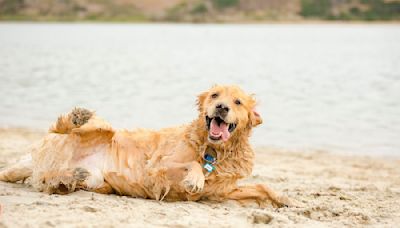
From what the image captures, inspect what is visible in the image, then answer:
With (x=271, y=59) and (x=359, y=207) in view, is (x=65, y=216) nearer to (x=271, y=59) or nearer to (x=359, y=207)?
(x=359, y=207)

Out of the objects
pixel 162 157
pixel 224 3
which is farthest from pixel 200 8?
pixel 162 157

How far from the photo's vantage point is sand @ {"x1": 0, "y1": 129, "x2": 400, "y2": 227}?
4.97 m

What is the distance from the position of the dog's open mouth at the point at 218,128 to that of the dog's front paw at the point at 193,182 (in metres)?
0.41

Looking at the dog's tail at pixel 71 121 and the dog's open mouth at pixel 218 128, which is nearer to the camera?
the dog's open mouth at pixel 218 128

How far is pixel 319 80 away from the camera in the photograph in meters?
27.7

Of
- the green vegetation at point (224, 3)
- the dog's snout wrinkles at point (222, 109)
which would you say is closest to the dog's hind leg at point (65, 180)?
the dog's snout wrinkles at point (222, 109)

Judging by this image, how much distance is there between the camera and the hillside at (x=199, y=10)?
122 metres

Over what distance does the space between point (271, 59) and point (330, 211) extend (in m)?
39.4

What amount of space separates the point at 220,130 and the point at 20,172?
2161mm

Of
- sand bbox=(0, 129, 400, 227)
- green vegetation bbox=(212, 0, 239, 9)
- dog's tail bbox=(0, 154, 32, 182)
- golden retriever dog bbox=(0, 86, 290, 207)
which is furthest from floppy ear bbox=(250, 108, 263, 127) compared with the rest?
green vegetation bbox=(212, 0, 239, 9)

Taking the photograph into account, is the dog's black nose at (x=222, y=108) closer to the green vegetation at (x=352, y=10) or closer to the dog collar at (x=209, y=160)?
the dog collar at (x=209, y=160)

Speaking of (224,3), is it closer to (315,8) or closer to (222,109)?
(315,8)

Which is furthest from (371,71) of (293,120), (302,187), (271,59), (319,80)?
(302,187)

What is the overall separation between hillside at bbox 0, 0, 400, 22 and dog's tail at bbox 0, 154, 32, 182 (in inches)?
4704
